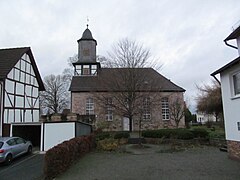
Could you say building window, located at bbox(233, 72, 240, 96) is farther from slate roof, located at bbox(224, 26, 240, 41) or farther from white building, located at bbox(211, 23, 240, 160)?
slate roof, located at bbox(224, 26, 240, 41)

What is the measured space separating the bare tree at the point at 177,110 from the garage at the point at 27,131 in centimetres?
1654

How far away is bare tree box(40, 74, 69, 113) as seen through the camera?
142ft

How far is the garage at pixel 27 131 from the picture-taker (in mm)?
17812

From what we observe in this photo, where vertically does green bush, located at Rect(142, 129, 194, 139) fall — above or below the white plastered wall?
below

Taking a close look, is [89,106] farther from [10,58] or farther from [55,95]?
[55,95]

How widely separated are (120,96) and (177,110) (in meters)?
9.86

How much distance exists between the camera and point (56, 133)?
52.3 ft

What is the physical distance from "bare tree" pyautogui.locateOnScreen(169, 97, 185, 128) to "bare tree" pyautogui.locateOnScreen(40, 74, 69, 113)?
2307 cm

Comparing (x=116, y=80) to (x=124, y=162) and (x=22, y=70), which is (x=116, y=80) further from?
(x=124, y=162)

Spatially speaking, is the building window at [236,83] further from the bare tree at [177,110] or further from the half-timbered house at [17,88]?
the bare tree at [177,110]

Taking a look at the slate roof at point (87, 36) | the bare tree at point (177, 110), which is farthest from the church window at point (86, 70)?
the bare tree at point (177, 110)

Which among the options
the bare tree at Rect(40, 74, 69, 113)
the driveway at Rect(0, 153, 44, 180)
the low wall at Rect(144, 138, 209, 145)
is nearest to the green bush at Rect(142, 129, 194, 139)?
the low wall at Rect(144, 138, 209, 145)

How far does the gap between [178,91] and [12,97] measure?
2011cm

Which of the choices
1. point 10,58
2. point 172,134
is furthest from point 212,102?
point 10,58
